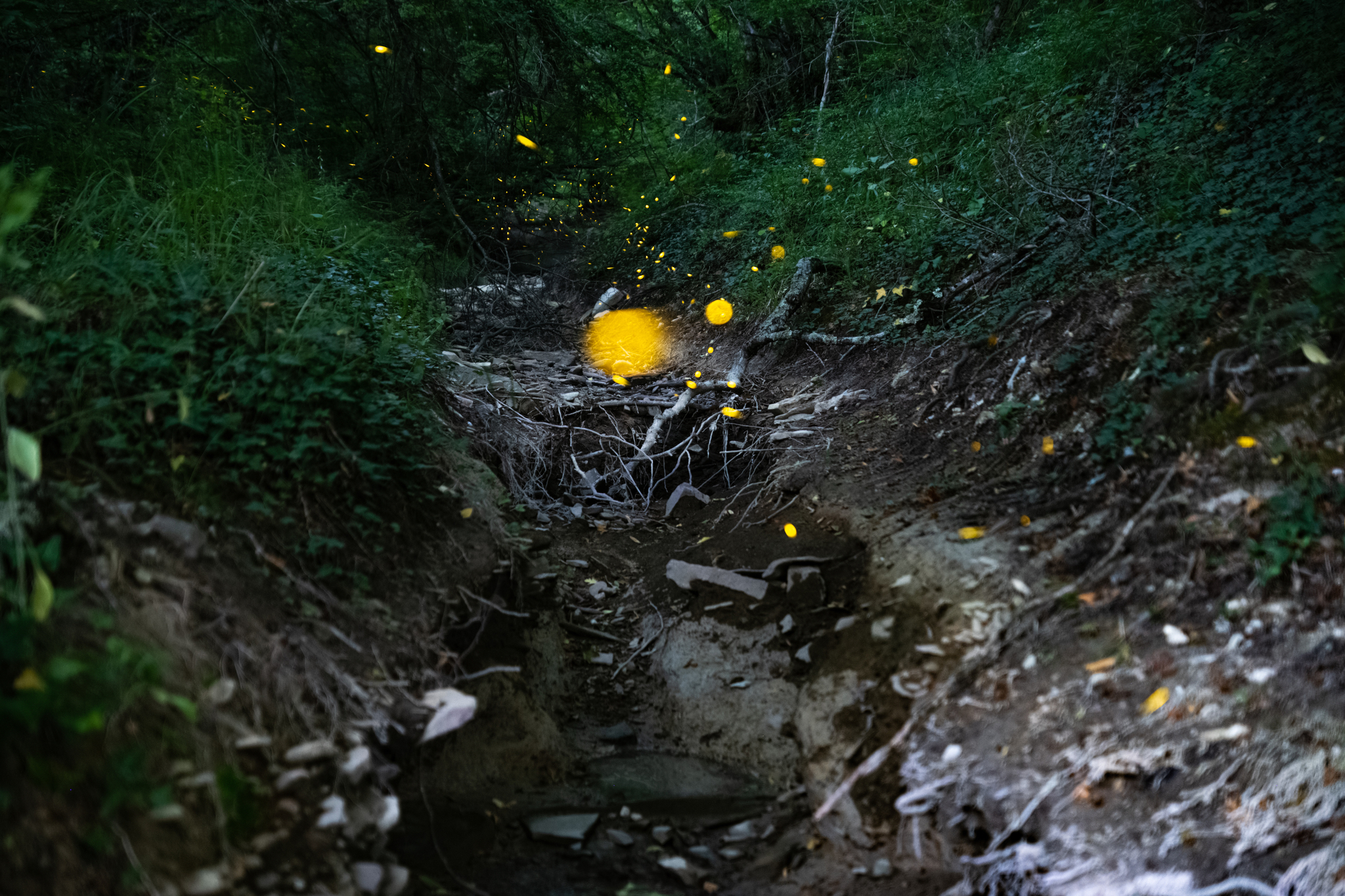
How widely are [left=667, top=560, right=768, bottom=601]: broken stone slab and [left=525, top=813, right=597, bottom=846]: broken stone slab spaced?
1.35 metres

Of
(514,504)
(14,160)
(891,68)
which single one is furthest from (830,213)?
(14,160)

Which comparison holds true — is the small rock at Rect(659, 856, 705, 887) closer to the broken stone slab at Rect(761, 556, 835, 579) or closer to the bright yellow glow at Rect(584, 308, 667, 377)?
the broken stone slab at Rect(761, 556, 835, 579)

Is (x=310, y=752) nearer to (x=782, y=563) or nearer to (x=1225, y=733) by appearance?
(x=782, y=563)

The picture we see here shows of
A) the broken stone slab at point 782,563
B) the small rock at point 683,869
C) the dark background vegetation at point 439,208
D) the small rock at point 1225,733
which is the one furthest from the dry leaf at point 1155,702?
the broken stone slab at point 782,563

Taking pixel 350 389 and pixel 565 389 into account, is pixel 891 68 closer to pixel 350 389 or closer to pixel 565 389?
pixel 565 389

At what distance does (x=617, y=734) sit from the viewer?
3238 mm

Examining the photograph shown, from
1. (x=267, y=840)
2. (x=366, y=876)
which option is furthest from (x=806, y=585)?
(x=267, y=840)

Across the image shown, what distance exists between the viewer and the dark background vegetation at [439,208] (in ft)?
8.26

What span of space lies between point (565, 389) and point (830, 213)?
3.00 m

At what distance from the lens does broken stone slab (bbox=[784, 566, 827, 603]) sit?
3.47 metres

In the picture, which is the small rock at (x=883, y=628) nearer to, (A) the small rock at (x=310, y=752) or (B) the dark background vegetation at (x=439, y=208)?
(B) the dark background vegetation at (x=439, y=208)

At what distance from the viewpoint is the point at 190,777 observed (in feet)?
5.68

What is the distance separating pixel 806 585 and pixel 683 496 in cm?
152

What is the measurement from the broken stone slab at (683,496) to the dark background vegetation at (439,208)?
4.89 ft
